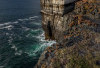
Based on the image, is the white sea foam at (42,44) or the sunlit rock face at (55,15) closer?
the sunlit rock face at (55,15)

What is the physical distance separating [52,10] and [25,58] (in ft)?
70.4

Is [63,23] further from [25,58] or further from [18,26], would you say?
[18,26]

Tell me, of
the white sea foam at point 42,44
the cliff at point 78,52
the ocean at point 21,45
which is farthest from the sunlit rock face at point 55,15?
the cliff at point 78,52

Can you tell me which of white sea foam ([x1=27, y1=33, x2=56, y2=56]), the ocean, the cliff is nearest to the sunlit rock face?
white sea foam ([x1=27, y1=33, x2=56, y2=56])

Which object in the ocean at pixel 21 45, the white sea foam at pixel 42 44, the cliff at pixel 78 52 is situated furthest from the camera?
the white sea foam at pixel 42 44

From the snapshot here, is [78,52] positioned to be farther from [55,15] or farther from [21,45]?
[21,45]

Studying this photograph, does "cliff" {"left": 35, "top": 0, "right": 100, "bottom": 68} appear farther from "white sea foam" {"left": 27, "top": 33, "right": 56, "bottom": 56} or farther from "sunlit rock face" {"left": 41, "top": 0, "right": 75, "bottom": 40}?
"white sea foam" {"left": 27, "top": 33, "right": 56, "bottom": 56}

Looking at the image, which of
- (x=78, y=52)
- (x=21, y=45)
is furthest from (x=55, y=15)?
(x=78, y=52)

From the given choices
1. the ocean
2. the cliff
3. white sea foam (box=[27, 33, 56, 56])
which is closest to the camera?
the cliff

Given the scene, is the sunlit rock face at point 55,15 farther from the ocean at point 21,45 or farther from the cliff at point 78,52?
the cliff at point 78,52

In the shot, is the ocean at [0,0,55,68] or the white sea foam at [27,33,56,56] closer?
the ocean at [0,0,55,68]

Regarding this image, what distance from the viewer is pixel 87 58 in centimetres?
1354

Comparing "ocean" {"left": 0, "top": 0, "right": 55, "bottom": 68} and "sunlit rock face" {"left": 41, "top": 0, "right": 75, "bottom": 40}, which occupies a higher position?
"sunlit rock face" {"left": 41, "top": 0, "right": 75, "bottom": 40}

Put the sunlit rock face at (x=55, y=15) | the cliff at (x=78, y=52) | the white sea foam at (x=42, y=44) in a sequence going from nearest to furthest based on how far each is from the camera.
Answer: the cliff at (x=78, y=52), the sunlit rock face at (x=55, y=15), the white sea foam at (x=42, y=44)
